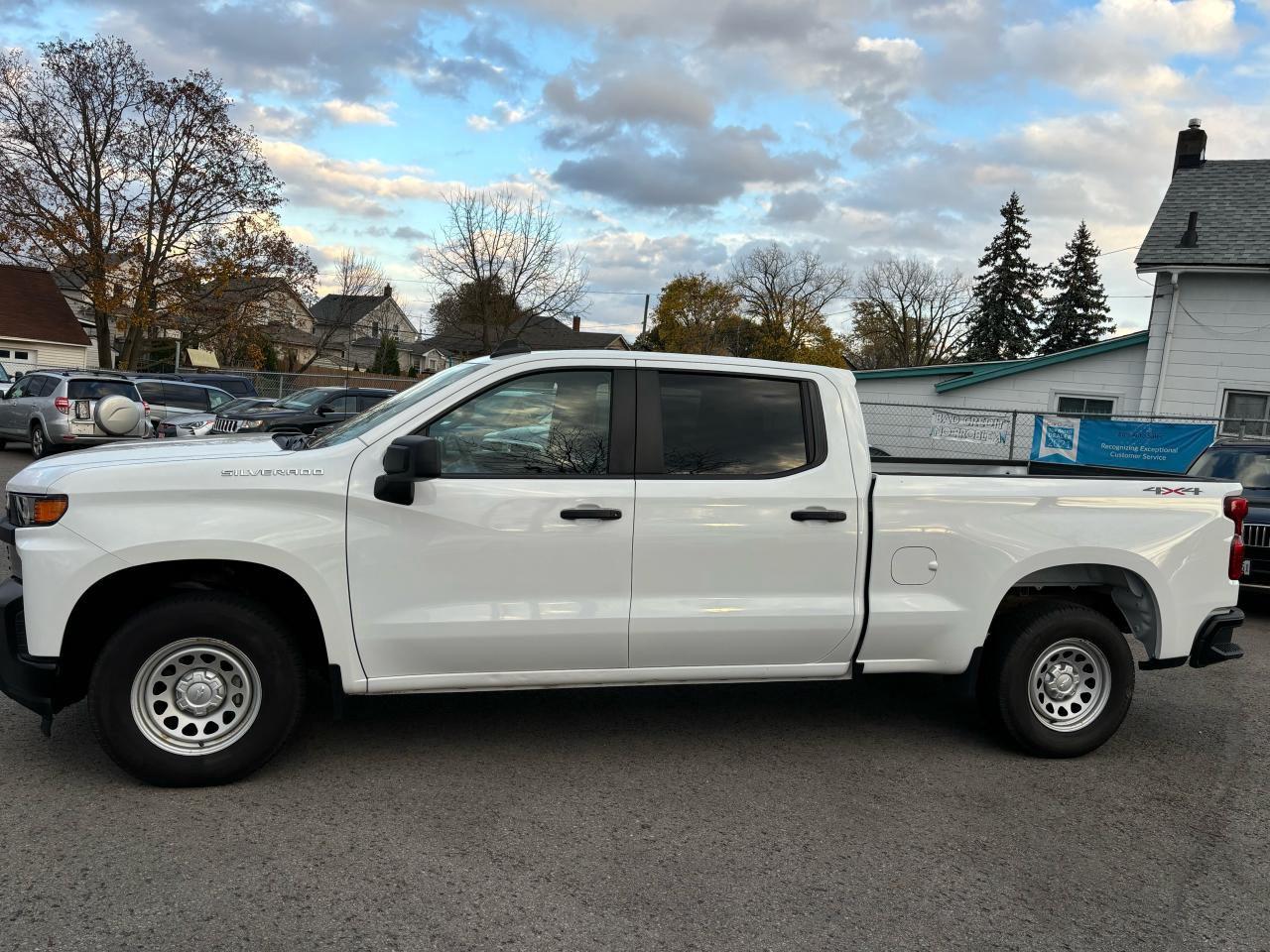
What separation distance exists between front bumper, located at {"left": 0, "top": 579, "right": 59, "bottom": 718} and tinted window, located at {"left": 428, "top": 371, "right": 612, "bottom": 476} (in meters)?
1.77

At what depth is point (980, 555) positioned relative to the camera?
4617mm

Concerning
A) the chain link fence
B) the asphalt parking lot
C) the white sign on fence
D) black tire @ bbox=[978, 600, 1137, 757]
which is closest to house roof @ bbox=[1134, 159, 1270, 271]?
the chain link fence

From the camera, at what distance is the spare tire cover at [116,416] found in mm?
8594

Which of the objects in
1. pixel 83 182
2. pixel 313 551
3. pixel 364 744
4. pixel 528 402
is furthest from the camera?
pixel 83 182

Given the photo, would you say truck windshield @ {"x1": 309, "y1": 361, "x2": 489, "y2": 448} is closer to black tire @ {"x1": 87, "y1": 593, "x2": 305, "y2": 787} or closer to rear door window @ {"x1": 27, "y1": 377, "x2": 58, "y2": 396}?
black tire @ {"x1": 87, "y1": 593, "x2": 305, "y2": 787}

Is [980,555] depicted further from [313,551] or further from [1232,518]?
[313,551]

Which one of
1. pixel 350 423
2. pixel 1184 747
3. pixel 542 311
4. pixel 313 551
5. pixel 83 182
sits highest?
pixel 83 182

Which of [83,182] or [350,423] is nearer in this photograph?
[350,423]

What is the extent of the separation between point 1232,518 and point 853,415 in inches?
80.6

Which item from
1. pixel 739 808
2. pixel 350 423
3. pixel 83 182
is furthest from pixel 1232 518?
pixel 83 182

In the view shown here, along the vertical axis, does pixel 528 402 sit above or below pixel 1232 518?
above

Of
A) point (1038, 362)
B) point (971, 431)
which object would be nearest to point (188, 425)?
point (971, 431)

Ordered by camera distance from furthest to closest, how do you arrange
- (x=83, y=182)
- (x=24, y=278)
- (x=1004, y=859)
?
(x=24, y=278), (x=83, y=182), (x=1004, y=859)

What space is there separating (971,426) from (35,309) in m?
45.0
